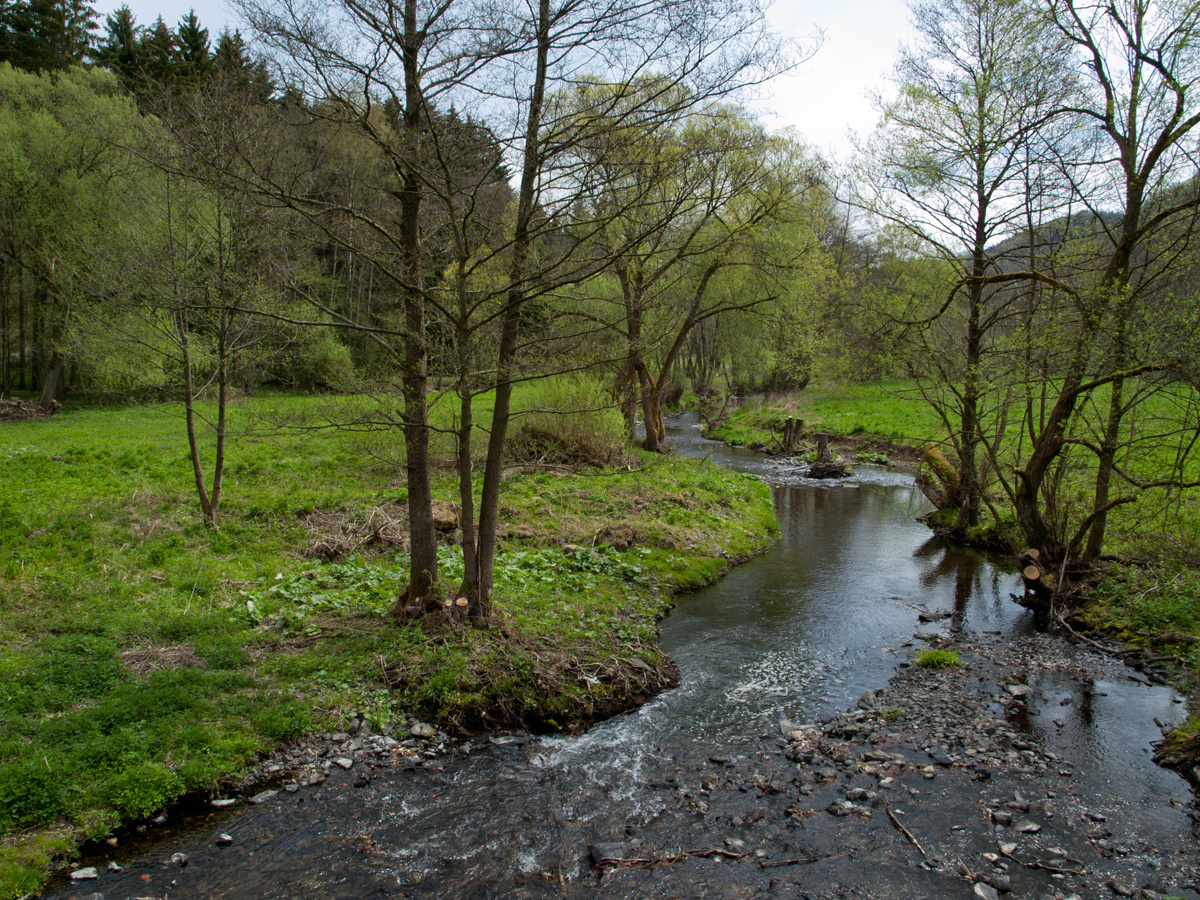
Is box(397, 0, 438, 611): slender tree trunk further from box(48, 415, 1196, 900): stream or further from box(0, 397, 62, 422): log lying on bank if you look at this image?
box(0, 397, 62, 422): log lying on bank

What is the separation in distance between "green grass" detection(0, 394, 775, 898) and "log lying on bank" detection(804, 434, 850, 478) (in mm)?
9384

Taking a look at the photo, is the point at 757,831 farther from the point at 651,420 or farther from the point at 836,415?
the point at 836,415

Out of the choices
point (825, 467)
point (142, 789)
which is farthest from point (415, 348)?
point (825, 467)

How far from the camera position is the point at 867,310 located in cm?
1286

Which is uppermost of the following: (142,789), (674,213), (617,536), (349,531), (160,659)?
(674,213)

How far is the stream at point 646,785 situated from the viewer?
4633 millimetres

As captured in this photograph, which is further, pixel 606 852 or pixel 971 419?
pixel 971 419

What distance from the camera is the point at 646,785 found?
5789mm

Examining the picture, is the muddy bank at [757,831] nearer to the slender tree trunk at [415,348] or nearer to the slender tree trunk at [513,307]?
the slender tree trunk at [513,307]

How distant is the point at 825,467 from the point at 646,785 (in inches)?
674

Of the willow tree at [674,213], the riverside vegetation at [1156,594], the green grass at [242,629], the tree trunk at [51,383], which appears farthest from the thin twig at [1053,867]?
the tree trunk at [51,383]

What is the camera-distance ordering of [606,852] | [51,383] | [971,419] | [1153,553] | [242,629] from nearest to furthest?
[606,852] < [242,629] < [1153,553] < [971,419] < [51,383]

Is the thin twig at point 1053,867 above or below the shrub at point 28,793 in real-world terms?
below

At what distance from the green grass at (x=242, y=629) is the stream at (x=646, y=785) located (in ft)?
1.54
